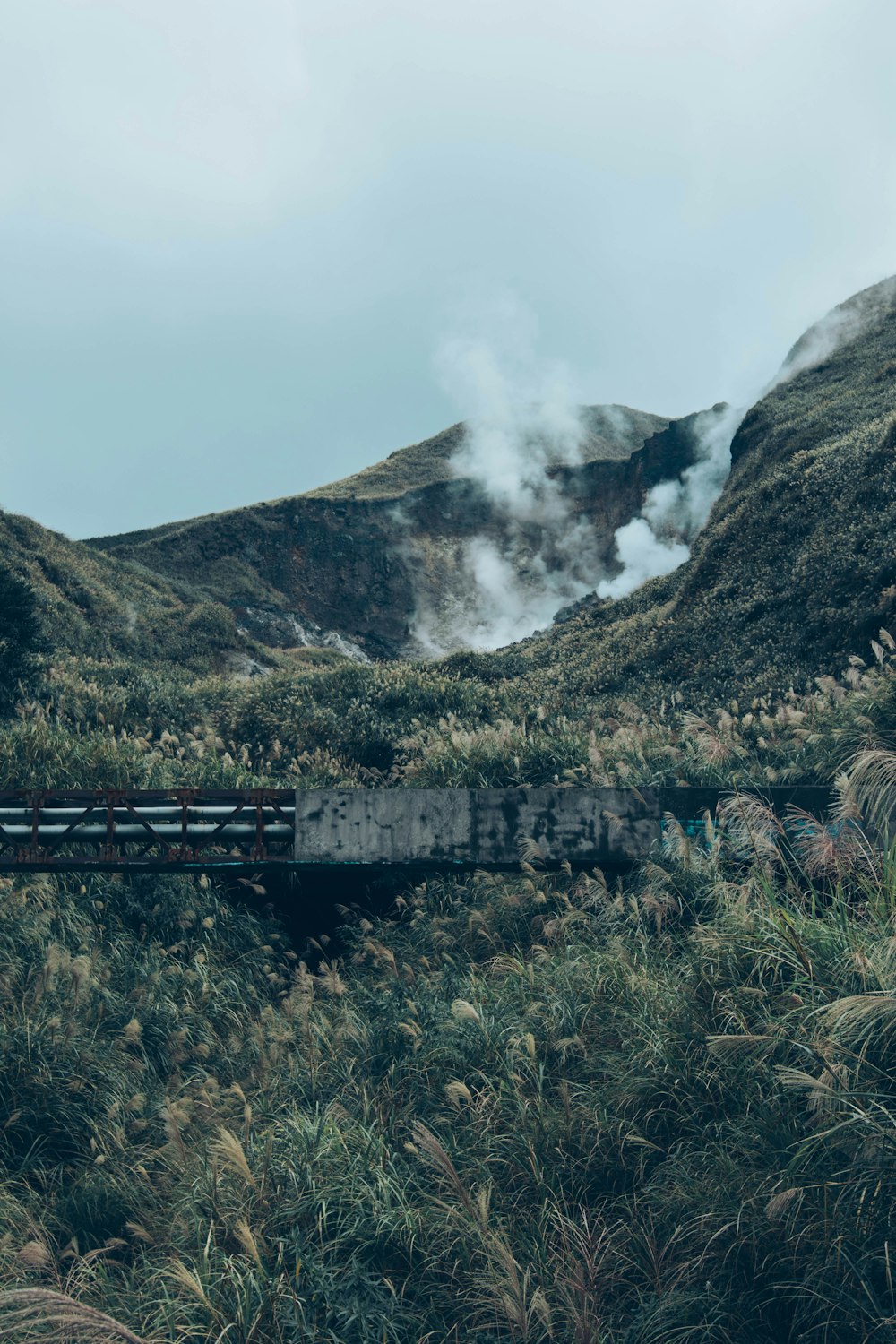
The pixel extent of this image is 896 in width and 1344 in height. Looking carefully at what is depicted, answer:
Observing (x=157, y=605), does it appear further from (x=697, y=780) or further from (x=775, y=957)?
(x=775, y=957)

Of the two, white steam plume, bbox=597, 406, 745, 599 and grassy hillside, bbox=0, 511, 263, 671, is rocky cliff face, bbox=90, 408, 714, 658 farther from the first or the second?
grassy hillside, bbox=0, 511, 263, 671

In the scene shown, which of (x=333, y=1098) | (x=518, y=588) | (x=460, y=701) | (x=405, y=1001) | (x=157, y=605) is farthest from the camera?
(x=518, y=588)

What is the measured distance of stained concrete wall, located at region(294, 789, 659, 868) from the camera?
11516mm

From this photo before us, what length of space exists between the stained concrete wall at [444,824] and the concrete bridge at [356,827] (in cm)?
1

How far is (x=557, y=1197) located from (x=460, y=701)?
19.1m

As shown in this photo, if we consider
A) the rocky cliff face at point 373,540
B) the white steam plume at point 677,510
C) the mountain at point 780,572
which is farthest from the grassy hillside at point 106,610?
the white steam plume at point 677,510

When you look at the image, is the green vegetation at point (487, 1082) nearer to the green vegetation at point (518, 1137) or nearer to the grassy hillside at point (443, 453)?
the green vegetation at point (518, 1137)

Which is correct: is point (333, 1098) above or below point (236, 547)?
below

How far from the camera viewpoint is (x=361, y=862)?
38.7ft

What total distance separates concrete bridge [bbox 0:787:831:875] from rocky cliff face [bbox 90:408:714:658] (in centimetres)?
5104

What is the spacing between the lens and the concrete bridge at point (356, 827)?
1106 cm

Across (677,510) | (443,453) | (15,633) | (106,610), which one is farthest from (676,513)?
(15,633)

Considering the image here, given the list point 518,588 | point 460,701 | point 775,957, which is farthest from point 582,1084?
point 518,588

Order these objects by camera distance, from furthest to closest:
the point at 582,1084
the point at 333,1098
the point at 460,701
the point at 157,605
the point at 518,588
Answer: the point at 518,588
the point at 157,605
the point at 460,701
the point at 333,1098
the point at 582,1084
